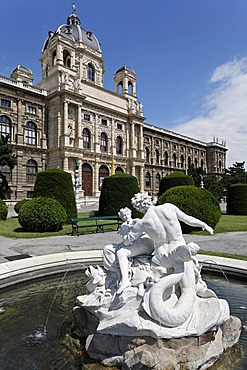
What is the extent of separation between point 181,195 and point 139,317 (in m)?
10.5

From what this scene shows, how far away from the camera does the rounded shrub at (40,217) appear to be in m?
12.5

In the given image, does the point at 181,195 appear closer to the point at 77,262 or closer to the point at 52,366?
the point at 77,262

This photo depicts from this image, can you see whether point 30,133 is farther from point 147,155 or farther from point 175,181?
point 147,155

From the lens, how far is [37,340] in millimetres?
3307

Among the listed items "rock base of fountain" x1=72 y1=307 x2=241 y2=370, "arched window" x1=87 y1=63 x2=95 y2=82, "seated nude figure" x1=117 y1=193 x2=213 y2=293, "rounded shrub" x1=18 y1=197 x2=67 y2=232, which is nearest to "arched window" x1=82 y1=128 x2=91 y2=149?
"arched window" x1=87 y1=63 x2=95 y2=82

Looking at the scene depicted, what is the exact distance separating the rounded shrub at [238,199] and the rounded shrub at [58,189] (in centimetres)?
1478

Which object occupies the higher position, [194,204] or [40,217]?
[194,204]

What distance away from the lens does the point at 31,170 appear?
36.4 meters

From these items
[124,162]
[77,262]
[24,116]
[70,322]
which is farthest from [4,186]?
[70,322]

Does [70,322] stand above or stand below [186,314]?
below

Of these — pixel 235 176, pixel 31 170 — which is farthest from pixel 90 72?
pixel 235 176

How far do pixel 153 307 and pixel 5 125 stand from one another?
119 feet

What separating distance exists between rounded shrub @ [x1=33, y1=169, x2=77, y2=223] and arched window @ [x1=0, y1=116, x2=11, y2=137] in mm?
21049

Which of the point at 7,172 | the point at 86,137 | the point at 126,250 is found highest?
the point at 86,137
